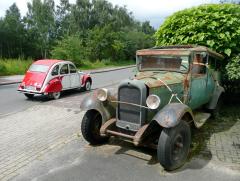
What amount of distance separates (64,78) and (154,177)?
9533 mm

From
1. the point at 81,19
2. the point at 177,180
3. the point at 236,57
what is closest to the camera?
the point at 177,180

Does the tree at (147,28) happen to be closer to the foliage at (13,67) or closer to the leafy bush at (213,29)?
the foliage at (13,67)

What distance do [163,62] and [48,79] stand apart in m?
7.21

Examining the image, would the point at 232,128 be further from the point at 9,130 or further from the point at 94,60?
the point at 94,60

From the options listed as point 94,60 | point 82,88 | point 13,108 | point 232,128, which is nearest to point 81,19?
point 94,60

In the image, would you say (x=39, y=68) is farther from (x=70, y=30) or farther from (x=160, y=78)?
(x=70, y=30)

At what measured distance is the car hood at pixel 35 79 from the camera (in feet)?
41.6

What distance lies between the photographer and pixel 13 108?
440 inches

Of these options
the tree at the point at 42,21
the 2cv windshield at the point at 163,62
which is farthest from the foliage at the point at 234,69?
the tree at the point at 42,21

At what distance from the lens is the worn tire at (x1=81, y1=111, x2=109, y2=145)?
6.31 metres

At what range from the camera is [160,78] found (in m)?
6.12

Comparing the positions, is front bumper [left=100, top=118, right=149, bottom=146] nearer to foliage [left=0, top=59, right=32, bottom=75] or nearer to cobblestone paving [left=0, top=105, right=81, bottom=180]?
cobblestone paving [left=0, top=105, right=81, bottom=180]

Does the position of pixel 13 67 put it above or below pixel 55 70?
below

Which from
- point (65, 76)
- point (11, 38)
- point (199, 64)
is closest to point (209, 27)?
point (199, 64)
